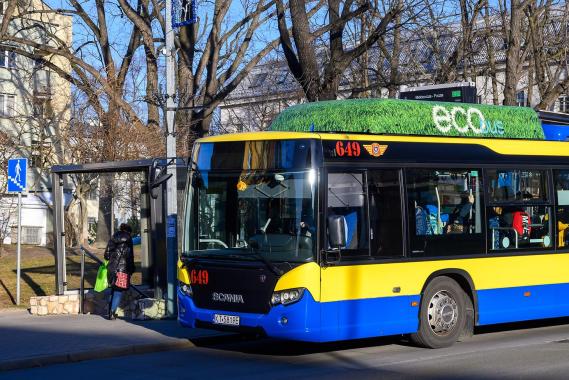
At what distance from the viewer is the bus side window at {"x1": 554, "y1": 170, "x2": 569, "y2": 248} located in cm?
1422

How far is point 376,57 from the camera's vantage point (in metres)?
34.7

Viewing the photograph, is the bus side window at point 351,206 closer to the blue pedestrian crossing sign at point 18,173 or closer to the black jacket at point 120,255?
the black jacket at point 120,255

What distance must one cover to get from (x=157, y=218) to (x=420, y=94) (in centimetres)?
533

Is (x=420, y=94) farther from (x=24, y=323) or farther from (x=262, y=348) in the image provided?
(x=24, y=323)

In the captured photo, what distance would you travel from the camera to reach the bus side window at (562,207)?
1422 cm

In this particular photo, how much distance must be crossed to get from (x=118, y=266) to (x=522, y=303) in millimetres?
6802

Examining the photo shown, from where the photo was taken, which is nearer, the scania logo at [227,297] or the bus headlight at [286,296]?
the bus headlight at [286,296]

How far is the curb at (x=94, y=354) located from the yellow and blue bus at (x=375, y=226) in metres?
0.89

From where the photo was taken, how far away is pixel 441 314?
12.8 meters

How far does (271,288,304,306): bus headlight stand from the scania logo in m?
0.52

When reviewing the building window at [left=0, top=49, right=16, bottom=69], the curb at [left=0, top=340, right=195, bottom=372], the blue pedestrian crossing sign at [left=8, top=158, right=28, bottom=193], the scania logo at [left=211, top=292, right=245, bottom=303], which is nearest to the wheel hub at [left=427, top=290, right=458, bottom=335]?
A: the scania logo at [left=211, top=292, right=245, bottom=303]

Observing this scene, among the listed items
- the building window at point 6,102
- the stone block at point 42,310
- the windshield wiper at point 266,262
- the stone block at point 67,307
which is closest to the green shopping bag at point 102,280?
the stone block at point 67,307

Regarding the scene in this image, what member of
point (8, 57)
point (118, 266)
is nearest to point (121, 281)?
point (118, 266)

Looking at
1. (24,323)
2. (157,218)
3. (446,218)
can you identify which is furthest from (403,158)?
(24,323)
